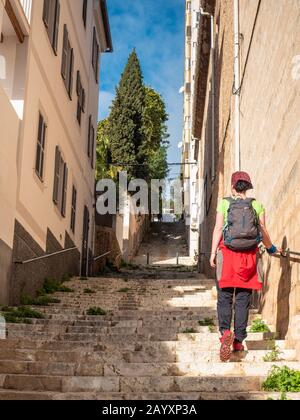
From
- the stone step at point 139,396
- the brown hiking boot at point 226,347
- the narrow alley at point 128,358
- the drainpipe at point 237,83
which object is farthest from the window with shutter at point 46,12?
the stone step at point 139,396

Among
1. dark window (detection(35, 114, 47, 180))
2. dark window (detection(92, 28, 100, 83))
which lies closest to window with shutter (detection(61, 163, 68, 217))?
dark window (detection(35, 114, 47, 180))

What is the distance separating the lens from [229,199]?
274 inches

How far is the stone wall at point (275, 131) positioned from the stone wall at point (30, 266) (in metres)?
4.20

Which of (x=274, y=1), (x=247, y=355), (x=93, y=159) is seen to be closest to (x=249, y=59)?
(x=274, y=1)

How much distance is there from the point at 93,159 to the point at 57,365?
16417 mm

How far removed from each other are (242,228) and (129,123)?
104 ft

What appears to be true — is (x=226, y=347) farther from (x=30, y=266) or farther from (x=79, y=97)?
(x=79, y=97)

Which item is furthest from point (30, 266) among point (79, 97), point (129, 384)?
point (79, 97)

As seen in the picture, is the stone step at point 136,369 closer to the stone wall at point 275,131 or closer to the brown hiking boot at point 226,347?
the brown hiking boot at point 226,347

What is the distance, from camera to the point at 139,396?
211 inches

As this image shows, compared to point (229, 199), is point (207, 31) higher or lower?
higher

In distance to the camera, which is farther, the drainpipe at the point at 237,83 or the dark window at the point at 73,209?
the dark window at the point at 73,209

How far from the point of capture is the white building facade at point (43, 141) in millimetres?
11070
